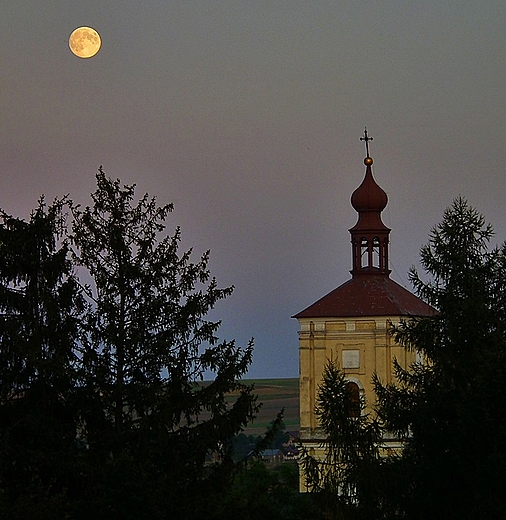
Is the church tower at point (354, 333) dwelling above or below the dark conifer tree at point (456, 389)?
above

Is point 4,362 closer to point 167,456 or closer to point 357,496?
point 167,456

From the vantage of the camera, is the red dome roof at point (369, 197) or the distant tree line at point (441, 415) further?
the red dome roof at point (369, 197)

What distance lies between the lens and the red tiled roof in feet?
200

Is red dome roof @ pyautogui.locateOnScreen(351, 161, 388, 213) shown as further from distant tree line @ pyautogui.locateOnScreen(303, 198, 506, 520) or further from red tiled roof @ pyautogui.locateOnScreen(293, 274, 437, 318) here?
distant tree line @ pyautogui.locateOnScreen(303, 198, 506, 520)

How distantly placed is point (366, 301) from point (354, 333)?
1.13 meters

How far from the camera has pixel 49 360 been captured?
29641mm

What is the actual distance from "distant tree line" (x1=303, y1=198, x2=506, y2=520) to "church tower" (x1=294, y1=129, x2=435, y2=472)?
28.7 m

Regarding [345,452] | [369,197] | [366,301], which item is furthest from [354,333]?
[345,452]

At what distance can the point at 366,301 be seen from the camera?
61.5 metres

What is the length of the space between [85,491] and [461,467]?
19.4 feet

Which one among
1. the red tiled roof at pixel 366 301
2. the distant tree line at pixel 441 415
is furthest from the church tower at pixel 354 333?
the distant tree line at pixel 441 415

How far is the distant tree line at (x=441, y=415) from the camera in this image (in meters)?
28.4

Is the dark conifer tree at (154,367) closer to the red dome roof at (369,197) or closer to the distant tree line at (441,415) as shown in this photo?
the distant tree line at (441,415)

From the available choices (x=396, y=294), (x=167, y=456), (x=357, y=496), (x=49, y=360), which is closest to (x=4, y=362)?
(x=49, y=360)
